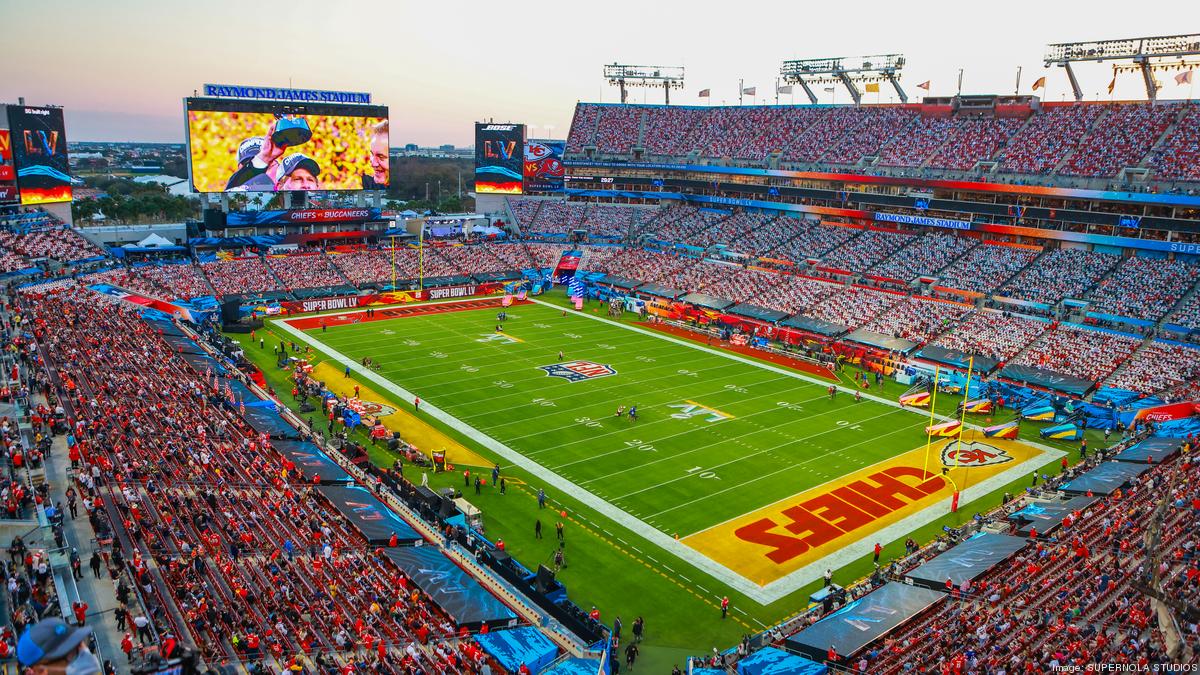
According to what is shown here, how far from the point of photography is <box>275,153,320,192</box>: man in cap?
59281 millimetres

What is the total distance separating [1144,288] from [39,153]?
218 feet

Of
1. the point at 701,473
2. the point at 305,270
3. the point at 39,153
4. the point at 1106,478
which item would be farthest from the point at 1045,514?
the point at 39,153

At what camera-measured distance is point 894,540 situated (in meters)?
24.9

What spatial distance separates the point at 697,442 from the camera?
3244cm

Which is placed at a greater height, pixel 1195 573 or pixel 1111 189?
pixel 1111 189

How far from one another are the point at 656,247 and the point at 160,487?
175ft

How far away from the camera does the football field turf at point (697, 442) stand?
82.7ft

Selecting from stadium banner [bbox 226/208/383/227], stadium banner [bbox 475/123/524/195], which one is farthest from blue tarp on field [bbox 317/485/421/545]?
stadium banner [bbox 475/123/524/195]

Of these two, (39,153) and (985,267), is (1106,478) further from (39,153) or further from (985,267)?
(39,153)

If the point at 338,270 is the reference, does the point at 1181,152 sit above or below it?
above

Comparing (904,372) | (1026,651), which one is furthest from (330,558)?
(904,372)

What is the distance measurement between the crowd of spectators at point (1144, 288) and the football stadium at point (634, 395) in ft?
1.10

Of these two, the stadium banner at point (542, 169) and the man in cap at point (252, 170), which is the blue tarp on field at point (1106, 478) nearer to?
the man in cap at point (252, 170)

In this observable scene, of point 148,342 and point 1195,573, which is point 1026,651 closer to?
point 1195,573
